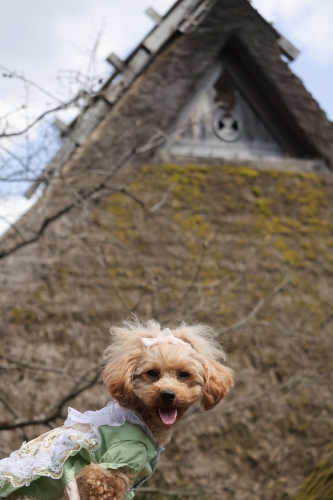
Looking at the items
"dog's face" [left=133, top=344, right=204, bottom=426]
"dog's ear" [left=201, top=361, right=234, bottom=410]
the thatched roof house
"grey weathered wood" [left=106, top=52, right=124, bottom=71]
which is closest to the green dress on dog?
"dog's face" [left=133, top=344, right=204, bottom=426]

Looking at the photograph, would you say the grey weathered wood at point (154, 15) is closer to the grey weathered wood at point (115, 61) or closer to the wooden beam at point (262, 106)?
the grey weathered wood at point (115, 61)

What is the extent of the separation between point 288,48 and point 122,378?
811 centimetres

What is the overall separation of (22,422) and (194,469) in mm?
2519

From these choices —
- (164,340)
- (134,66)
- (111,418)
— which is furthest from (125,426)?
(134,66)

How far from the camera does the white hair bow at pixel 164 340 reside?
2508 mm

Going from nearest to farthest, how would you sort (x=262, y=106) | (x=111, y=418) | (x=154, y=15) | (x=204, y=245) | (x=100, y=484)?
(x=100, y=484), (x=111, y=418), (x=204, y=245), (x=154, y=15), (x=262, y=106)

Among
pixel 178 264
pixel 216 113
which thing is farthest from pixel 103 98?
pixel 178 264

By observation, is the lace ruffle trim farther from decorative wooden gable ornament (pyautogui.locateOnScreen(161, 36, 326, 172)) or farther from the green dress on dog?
decorative wooden gable ornament (pyautogui.locateOnScreen(161, 36, 326, 172))

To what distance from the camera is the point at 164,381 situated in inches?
94.0

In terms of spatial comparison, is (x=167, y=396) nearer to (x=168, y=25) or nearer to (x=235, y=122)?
(x=235, y=122)

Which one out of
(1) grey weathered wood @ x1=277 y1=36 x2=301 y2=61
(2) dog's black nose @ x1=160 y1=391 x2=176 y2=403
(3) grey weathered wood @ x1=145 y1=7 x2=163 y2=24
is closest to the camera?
(2) dog's black nose @ x1=160 y1=391 x2=176 y2=403

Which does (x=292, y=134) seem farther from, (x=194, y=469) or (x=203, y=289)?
(x=194, y=469)

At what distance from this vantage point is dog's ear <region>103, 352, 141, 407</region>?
94.9 inches

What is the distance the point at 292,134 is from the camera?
9430mm
